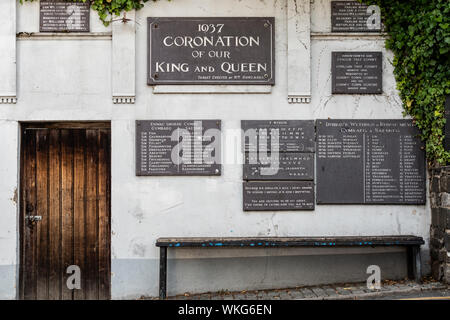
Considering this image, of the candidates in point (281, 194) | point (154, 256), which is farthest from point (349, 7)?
point (154, 256)

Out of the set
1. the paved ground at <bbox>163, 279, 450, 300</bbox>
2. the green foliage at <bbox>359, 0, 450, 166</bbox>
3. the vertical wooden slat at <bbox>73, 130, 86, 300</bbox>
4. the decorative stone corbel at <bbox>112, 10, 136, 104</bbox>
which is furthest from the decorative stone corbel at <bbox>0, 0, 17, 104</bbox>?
the green foliage at <bbox>359, 0, 450, 166</bbox>

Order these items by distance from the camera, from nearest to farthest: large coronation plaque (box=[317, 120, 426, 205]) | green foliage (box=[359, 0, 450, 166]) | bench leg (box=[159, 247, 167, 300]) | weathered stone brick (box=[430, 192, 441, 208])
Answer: green foliage (box=[359, 0, 450, 166]), bench leg (box=[159, 247, 167, 300]), weathered stone brick (box=[430, 192, 441, 208]), large coronation plaque (box=[317, 120, 426, 205])

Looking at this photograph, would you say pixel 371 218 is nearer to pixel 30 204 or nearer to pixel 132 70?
pixel 132 70

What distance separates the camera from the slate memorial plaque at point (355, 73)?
21.3 feet

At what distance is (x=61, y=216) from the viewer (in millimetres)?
6414

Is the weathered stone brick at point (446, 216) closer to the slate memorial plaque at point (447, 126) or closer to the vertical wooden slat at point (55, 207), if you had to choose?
the slate memorial plaque at point (447, 126)

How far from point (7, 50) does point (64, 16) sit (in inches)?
38.7

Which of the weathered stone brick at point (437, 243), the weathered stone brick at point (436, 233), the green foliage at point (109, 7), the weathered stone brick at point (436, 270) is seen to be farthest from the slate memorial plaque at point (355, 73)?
the green foliage at point (109, 7)

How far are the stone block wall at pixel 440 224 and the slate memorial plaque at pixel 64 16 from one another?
5.67 meters

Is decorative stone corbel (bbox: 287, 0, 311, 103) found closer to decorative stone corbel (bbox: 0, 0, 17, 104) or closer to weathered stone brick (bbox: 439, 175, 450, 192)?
weathered stone brick (bbox: 439, 175, 450, 192)

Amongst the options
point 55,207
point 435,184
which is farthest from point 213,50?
point 435,184

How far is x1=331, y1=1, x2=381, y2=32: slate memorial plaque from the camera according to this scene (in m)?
6.50

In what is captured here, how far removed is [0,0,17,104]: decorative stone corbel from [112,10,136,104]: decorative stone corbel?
148 centimetres
